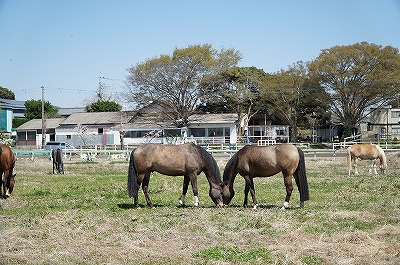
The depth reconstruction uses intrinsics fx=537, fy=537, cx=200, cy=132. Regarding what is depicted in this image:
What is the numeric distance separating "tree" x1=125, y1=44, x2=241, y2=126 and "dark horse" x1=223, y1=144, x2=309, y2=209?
53275 millimetres

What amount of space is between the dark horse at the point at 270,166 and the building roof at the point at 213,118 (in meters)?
50.8

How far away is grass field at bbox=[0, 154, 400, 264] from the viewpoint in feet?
26.6

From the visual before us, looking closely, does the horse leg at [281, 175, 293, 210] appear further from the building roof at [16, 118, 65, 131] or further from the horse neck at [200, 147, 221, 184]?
the building roof at [16, 118, 65, 131]

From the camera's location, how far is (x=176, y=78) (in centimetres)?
6681

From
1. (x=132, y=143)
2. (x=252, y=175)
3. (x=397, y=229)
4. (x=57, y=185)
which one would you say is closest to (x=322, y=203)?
(x=252, y=175)

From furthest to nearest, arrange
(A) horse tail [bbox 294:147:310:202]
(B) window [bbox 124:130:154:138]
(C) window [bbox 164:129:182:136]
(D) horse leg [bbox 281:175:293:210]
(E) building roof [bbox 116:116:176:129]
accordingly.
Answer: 1. (E) building roof [bbox 116:116:176:129]
2. (B) window [bbox 124:130:154:138]
3. (C) window [bbox 164:129:182:136]
4. (A) horse tail [bbox 294:147:310:202]
5. (D) horse leg [bbox 281:175:293:210]

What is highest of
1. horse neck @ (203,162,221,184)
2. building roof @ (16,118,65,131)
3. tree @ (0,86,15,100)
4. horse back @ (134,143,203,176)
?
tree @ (0,86,15,100)

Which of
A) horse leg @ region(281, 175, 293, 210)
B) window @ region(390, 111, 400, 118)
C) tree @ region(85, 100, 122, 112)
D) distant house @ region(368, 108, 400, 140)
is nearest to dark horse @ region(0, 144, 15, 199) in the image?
horse leg @ region(281, 175, 293, 210)

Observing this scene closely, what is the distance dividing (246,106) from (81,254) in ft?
202

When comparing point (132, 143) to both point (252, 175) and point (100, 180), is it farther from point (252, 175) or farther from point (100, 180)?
point (252, 175)

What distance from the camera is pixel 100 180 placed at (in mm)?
21938

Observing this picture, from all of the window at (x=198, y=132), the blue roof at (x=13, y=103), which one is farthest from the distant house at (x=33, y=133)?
the blue roof at (x=13, y=103)

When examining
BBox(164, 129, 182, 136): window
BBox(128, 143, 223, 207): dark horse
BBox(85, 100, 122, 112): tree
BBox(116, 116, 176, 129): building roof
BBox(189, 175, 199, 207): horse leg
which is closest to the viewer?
BBox(189, 175, 199, 207): horse leg

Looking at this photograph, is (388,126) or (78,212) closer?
(78,212)
